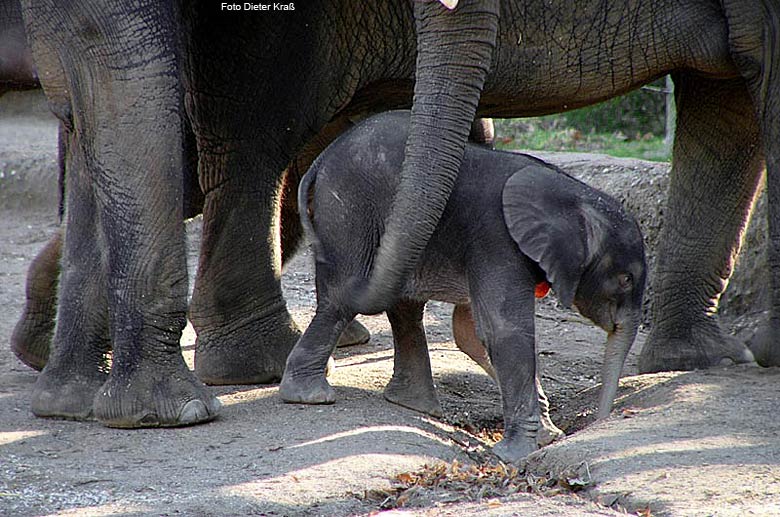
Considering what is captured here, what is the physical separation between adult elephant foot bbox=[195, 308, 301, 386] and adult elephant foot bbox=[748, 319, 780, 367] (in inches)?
72.4

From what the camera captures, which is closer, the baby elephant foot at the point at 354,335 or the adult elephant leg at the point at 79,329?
the adult elephant leg at the point at 79,329

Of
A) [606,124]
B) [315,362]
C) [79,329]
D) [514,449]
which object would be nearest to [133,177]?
[79,329]

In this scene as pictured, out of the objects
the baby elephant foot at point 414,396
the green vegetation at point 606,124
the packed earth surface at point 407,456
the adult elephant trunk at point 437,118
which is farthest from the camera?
the green vegetation at point 606,124

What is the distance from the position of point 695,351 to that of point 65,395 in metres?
2.67

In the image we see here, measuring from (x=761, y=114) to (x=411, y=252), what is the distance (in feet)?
5.86

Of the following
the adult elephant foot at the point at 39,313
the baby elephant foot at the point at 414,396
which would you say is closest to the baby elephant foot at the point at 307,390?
the baby elephant foot at the point at 414,396

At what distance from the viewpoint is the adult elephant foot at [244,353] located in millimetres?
5754

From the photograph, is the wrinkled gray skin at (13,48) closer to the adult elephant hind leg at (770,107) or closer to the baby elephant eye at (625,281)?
the baby elephant eye at (625,281)

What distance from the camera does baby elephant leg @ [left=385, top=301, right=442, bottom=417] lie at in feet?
17.5

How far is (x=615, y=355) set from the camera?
5.29 metres

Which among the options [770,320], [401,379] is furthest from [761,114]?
[401,379]

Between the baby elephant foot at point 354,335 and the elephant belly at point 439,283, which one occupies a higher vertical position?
the elephant belly at point 439,283

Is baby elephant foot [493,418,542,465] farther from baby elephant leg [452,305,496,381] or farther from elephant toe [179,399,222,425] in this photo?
elephant toe [179,399,222,425]

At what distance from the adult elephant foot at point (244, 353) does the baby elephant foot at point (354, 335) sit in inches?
33.6
